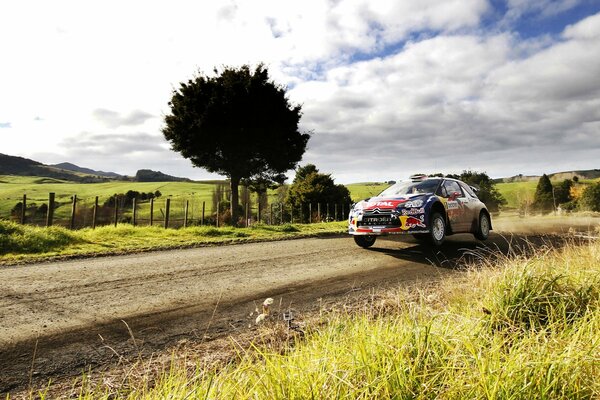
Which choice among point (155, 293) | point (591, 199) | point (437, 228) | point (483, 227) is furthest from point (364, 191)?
point (155, 293)

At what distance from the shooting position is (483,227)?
10305 mm

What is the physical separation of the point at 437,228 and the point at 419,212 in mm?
899

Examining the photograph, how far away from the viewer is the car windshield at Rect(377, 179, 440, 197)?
8812mm

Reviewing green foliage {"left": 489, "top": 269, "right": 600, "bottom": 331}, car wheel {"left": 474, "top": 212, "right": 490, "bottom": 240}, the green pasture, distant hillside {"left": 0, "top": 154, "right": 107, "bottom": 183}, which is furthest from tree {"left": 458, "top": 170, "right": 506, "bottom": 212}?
distant hillside {"left": 0, "top": 154, "right": 107, "bottom": 183}

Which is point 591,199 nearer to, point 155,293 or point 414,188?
point 414,188

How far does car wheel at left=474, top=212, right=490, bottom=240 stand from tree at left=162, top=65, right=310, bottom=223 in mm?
13903

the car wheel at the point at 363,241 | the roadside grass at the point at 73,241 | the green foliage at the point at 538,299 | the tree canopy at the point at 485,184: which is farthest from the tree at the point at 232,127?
the tree canopy at the point at 485,184

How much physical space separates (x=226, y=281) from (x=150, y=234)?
809cm

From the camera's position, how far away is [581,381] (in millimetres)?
2023

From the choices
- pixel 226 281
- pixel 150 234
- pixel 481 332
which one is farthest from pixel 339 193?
pixel 481 332

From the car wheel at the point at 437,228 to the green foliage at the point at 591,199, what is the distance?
46345mm

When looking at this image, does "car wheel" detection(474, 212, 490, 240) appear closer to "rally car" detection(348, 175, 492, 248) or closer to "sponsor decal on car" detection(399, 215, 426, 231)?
"rally car" detection(348, 175, 492, 248)

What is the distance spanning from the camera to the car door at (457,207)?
886 cm

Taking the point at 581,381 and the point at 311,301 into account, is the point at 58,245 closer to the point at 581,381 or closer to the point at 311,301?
the point at 311,301
